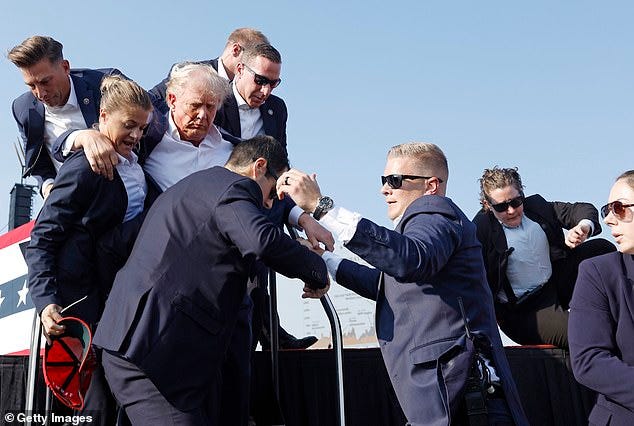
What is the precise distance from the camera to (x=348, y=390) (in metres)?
4.10

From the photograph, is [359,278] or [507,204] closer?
[359,278]

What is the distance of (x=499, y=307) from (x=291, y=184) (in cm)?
252

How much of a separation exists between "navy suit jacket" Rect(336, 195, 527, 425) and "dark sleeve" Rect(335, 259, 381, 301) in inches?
13.0

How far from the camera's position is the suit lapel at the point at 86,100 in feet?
12.6

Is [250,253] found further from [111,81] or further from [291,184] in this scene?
[111,81]

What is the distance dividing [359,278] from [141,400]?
4.46 feet

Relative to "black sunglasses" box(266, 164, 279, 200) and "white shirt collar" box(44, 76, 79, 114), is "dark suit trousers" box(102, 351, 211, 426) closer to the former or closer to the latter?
"black sunglasses" box(266, 164, 279, 200)

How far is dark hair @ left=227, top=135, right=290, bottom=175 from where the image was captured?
9.96 ft

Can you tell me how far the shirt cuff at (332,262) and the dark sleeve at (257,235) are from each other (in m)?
0.84

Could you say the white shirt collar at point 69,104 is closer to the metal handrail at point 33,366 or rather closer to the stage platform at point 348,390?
the metal handrail at point 33,366

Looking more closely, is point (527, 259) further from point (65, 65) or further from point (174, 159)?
point (65, 65)

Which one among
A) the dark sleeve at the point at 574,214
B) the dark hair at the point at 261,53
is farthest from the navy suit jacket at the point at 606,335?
the dark hair at the point at 261,53

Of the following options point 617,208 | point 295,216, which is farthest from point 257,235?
point 617,208

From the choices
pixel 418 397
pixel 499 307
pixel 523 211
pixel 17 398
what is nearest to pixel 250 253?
pixel 418 397
